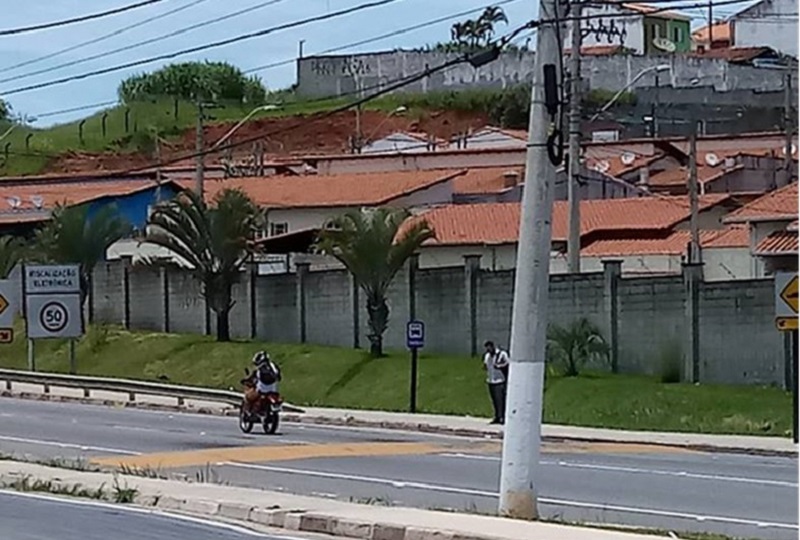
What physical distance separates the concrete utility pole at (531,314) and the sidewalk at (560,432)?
1423 centimetres

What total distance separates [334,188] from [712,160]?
83.7 ft

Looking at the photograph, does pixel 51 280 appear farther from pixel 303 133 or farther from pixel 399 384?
pixel 303 133

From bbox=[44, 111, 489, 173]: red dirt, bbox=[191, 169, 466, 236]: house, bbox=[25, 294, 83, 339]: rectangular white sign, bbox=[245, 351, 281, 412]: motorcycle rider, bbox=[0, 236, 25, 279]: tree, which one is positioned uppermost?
bbox=[44, 111, 489, 173]: red dirt

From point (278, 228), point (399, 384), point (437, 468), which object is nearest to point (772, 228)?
point (399, 384)

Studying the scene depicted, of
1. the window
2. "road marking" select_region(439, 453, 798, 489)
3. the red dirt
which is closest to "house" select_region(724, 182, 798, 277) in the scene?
"road marking" select_region(439, 453, 798, 489)

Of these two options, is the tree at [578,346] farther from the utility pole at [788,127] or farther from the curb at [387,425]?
the utility pole at [788,127]

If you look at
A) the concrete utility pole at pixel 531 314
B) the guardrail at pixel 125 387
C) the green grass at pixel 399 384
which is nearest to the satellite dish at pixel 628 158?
the green grass at pixel 399 384

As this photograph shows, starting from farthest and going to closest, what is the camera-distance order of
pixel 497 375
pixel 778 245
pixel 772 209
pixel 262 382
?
pixel 772 209
pixel 778 245
pixel 497 375
pixel 262 382

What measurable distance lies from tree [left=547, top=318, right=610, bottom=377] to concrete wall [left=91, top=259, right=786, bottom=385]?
303 mm

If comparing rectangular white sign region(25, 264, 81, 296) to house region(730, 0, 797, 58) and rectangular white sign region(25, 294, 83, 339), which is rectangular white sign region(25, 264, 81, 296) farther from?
house region(730, 0, 797, 58)

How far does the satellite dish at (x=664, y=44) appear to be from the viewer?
144 metres

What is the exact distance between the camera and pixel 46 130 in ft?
493

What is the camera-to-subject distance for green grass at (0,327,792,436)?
37.8 metres

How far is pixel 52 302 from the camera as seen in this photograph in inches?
1508
